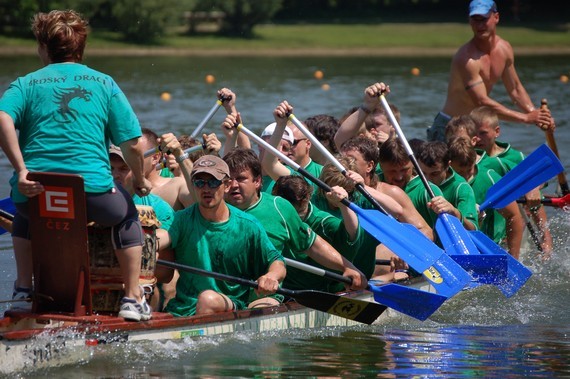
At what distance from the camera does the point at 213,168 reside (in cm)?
602

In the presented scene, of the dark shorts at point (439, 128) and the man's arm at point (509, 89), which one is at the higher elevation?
the man's arm at point (509, 89)

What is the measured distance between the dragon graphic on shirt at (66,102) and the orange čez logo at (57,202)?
1.10 feet

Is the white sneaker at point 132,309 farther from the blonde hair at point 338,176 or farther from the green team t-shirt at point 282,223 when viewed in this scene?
the blonde hair at point 338,176

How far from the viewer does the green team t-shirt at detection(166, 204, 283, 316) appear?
246 inches

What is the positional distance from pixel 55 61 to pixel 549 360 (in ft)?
10.6

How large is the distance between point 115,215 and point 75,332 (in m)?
0.65

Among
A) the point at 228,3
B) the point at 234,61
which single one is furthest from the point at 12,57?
the point at 228,3

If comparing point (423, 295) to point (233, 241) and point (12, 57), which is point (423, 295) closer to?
point (233, 241)

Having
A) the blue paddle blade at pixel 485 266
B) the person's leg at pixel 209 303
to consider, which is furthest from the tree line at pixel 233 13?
the person's leg at pixel 209 303

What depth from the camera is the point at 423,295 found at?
6914 mm

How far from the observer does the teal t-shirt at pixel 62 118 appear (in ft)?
17.5

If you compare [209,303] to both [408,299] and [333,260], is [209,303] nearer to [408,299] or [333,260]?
[333,260]

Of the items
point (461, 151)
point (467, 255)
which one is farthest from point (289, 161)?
point (461, 151)

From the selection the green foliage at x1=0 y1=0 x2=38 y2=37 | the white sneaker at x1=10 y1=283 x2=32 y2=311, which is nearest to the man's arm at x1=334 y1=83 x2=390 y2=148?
the white sneaker at x1=10 y1=283 x2=32 y2=311
